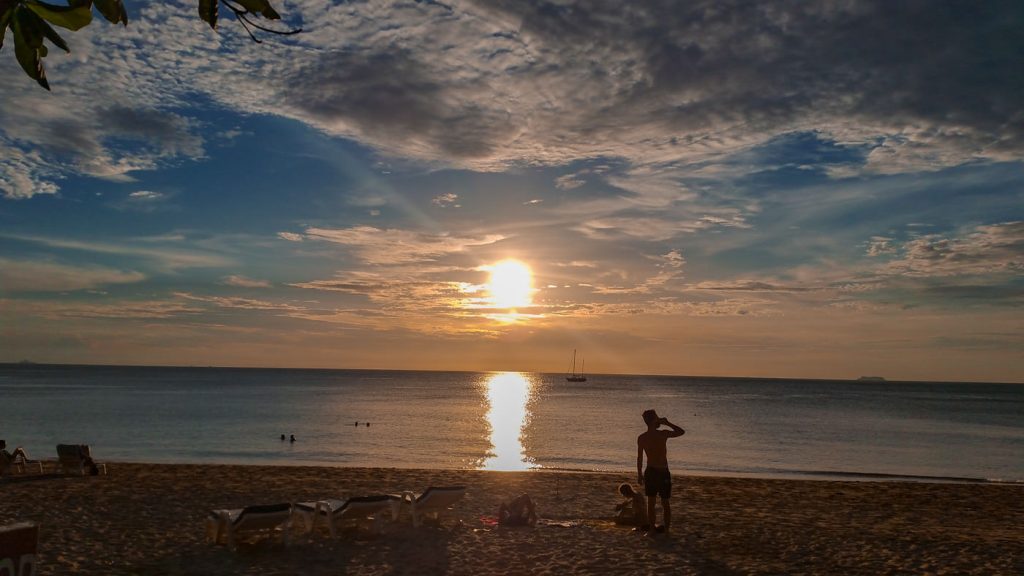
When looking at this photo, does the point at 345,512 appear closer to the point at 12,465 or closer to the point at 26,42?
the point at 26,42

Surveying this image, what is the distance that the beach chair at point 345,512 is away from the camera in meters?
11.5

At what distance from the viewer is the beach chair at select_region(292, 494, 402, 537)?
1145cm

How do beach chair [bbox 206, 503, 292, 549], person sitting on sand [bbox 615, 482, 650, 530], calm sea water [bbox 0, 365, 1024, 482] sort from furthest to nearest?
calm sea water [bbox 0, 365, 1024, 482]
person sitting on sand [bbox 615, 482, 650, 530]
beach chair [bbox 206, 503, 292, 549]

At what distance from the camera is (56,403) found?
3051 inches

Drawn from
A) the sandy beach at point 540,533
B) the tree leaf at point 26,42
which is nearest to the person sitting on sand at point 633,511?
the sandy beach at point 540,533

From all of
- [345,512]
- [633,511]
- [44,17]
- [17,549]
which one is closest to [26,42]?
[44,17]

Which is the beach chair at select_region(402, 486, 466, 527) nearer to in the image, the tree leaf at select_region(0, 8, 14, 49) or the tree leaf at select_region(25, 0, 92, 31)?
the tree leaf at select_region(0, 8, 14, 49)

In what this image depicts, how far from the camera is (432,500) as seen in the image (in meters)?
12.3

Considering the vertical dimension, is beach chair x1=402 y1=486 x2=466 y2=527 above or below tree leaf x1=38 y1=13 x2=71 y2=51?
below

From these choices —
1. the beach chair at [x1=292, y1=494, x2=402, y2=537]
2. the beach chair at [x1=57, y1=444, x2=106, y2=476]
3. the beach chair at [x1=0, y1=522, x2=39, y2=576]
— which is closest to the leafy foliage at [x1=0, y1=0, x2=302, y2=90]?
the beach chair at [x1=0, y1=522, x2=39, y2=576]

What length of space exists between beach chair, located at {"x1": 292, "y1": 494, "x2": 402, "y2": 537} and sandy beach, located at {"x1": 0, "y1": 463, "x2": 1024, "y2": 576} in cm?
24

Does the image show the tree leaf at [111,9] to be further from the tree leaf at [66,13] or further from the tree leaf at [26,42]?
the tree leaf at [26,42]

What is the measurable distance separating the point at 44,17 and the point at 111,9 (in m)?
0.18

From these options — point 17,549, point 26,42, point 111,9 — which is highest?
point 111,9
